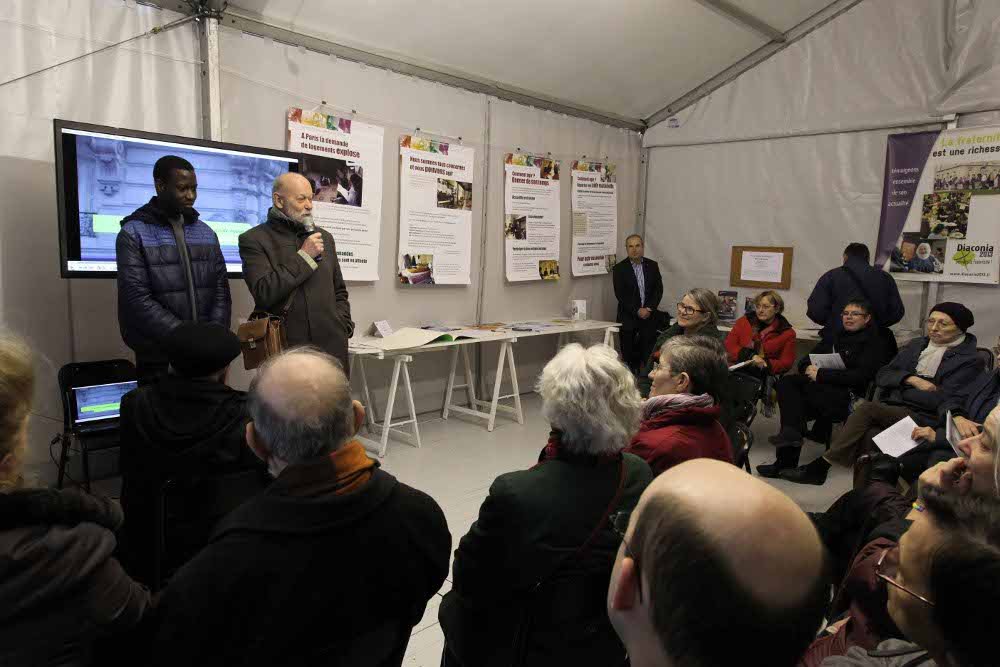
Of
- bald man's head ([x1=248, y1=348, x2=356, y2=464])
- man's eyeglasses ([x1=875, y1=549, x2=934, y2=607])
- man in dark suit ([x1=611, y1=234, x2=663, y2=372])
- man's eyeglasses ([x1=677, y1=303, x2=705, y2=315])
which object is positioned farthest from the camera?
man in dark suit ([x1=611, y1=234, x2=663, y2=372])

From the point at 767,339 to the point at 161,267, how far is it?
3806 millimetres

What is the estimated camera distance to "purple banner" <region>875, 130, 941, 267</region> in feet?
16.3

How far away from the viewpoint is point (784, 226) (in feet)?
18.9

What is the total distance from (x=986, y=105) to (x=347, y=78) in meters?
4.53

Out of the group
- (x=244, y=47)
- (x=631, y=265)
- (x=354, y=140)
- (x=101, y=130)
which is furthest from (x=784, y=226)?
(x=101, y=130)

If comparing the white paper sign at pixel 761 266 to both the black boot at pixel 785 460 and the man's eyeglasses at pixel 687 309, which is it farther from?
the man's eyeglasses at pixel 687 309

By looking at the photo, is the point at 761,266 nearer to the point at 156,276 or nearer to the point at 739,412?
the point at 739,412

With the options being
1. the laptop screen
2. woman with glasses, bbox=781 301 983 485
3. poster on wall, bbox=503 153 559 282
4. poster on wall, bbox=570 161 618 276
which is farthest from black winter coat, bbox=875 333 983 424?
the laptop screen

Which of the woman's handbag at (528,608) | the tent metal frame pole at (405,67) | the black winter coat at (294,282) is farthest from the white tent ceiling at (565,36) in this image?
the woman's handbag at (528,608)

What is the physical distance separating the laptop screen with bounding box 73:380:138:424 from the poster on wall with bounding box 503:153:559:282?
3184 mm

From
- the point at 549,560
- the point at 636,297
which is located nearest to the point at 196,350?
the point at 549,560

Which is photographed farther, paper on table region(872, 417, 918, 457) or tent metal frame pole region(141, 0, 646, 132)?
tent metal frame pole region(141, 0, 646, 132)

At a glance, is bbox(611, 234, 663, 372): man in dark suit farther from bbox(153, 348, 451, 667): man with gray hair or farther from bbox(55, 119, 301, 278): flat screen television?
bbox(153, 348, 451, 667): man with gray hair

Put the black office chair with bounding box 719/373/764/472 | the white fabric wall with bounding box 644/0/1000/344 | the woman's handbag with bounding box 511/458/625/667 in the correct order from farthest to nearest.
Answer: the white fabric wall with bounding box 644/0/1000/344 < the black office chair with bounding box 719/373/764/472 < the woman's handbag with bounding box 511/458/625/667
